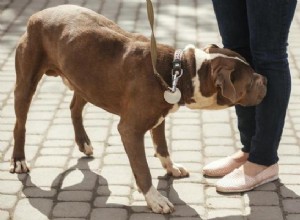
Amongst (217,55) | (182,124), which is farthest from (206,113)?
(217,55)

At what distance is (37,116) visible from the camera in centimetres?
612

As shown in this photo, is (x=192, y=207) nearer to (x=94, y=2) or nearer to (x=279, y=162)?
(x=279, y=162)

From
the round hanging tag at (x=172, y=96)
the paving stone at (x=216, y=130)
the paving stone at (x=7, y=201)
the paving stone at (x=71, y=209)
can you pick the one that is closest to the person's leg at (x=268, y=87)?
the round hanging tag at (x=172, y=96)

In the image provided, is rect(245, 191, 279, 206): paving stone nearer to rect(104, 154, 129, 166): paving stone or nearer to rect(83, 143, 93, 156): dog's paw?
rect(104, 154, 129, 166): paving stone

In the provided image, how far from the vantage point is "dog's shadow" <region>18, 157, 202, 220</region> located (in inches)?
178

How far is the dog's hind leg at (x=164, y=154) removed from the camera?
16.2 feet

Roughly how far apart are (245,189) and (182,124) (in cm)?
135

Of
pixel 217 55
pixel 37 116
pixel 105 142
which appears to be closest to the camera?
pixel 217 55

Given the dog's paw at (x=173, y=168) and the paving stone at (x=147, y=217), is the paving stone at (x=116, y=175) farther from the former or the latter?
the paving stone at (x=147, y=217)

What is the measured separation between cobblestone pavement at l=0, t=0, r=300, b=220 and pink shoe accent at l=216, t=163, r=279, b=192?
0.05m

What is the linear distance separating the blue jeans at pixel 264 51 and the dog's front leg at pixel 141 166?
2.61 ft

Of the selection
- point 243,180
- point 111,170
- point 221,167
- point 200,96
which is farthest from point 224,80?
point 111,170

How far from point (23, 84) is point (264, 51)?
1831 mm

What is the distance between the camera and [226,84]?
13.7 feet
